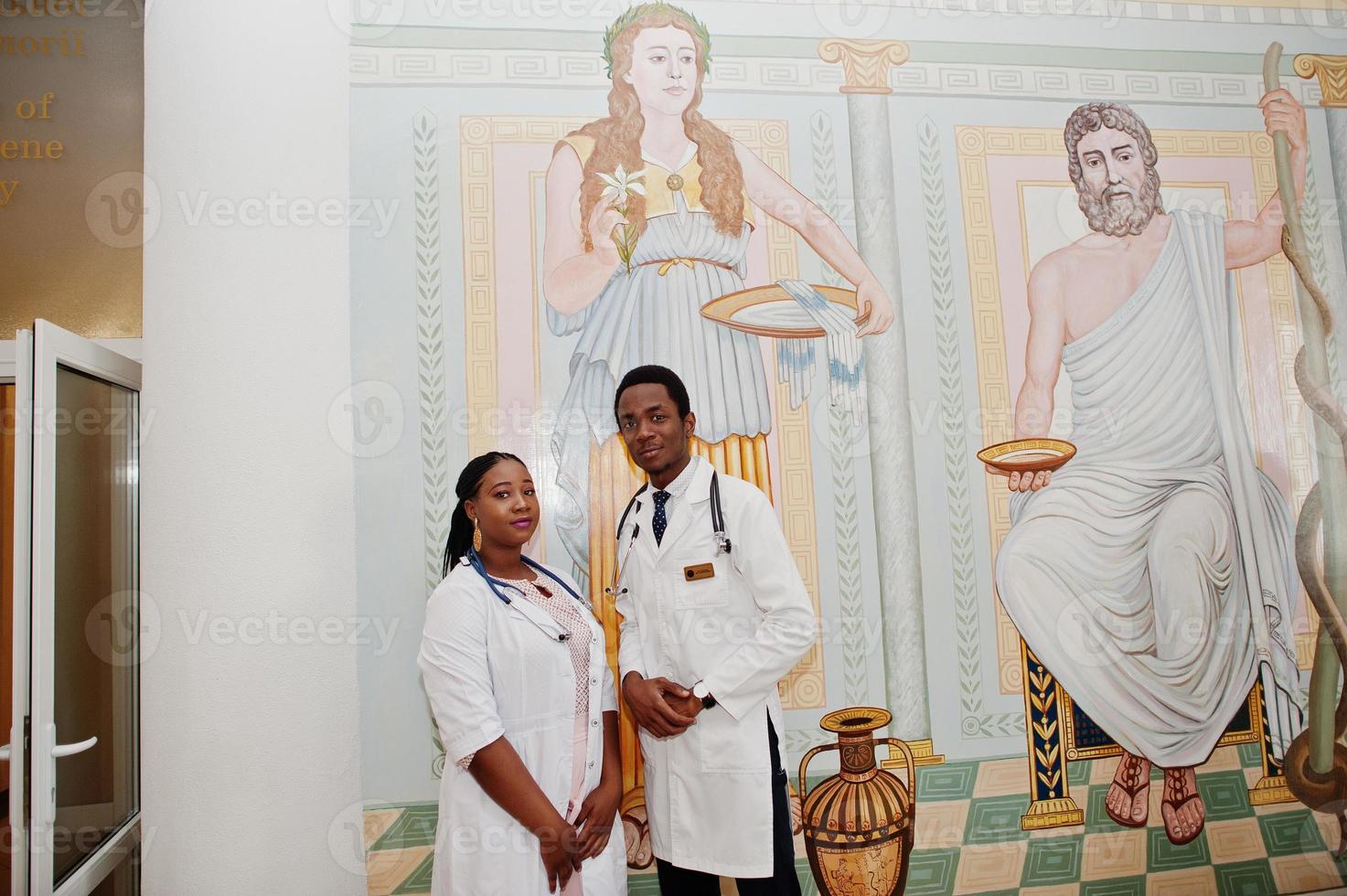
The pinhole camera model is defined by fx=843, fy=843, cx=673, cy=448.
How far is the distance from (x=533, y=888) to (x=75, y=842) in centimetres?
166

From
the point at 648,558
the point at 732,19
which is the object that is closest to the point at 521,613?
the point at 648,558

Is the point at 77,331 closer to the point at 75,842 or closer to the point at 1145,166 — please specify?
the point at 75,842

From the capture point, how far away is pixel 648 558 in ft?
8.13

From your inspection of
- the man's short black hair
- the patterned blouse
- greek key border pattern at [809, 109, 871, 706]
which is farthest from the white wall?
greek key border pattern at [809, 109, 871, 706]

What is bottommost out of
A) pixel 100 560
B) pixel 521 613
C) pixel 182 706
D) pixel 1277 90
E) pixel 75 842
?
pixel 75 842

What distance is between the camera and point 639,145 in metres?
3.09

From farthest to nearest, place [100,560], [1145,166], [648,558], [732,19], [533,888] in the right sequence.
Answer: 1. [1145,166]
2. [732,19]
3. [100,560]
4. [648,558]
5. [533,888]

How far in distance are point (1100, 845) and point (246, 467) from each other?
129 inches

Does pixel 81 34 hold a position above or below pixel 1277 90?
above

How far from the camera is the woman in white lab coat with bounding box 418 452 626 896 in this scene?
2.15 metres

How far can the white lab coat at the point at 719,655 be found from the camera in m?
2.29

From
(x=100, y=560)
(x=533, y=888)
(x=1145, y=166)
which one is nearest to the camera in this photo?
(x=533, y=888)

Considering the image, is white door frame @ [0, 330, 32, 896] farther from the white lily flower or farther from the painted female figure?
the white lily flower

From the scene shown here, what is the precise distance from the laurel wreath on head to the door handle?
2.82 metres
